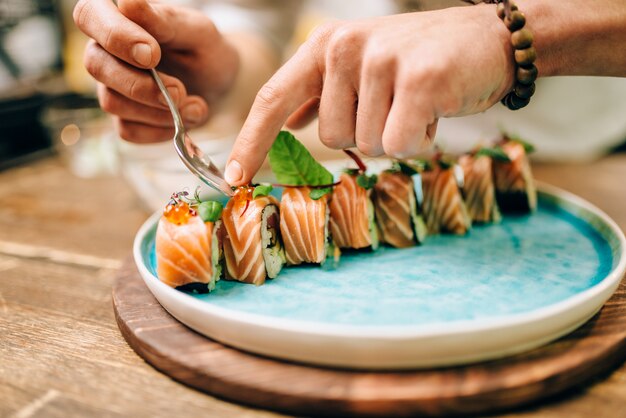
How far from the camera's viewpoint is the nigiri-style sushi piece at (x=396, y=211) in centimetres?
128

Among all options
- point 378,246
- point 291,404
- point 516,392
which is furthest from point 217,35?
point 516,392

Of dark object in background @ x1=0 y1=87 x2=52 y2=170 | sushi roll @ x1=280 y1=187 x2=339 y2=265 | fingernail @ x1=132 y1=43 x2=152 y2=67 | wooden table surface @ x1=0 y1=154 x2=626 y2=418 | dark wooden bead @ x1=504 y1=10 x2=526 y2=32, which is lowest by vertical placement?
dark object in background @ x1=0 y1=87 x2=52 y2=170

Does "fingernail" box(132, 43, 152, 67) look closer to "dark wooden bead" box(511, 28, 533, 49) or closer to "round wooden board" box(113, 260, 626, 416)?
"round wooden board" box(113, 260, 626, 416)

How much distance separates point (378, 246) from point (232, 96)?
90 centimetres

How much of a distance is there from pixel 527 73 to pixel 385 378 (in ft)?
2.14

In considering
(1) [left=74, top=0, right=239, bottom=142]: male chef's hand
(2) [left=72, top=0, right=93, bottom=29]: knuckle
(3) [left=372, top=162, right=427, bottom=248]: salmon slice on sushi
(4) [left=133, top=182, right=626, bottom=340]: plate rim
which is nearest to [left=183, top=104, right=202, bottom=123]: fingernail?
(1) [left=74, top=0, right=239, bottom=142]: male chef's hand

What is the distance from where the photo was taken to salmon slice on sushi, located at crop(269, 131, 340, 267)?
3.79ft

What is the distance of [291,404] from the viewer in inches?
30.4

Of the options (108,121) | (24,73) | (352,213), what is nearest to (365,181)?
(352,213)

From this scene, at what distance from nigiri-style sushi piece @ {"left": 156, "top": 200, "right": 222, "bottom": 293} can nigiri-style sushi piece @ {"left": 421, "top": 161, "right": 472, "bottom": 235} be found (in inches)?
23.9

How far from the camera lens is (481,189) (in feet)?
4.72

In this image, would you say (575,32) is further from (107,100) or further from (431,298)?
(107,100)

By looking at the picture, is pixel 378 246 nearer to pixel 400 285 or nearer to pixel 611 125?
pixel 400 285

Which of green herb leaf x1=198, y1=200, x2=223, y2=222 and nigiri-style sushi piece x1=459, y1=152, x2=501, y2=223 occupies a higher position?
green herb leaf x1=198, y1=200, x2=223, y2=222
